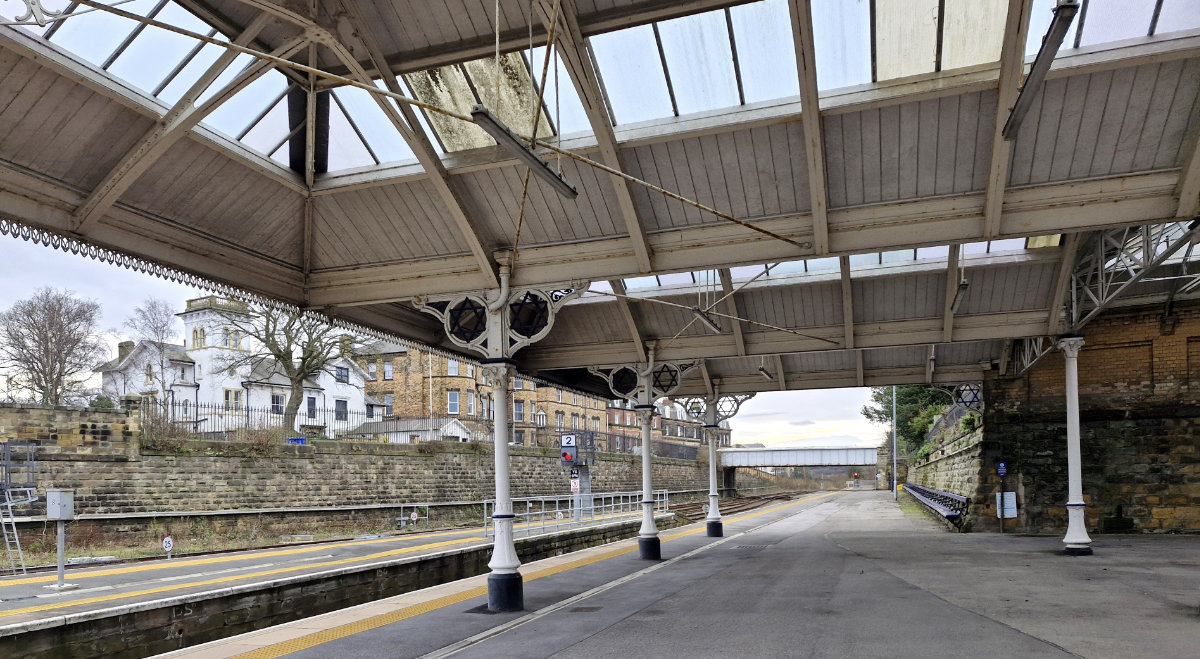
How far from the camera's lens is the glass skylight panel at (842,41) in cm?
866

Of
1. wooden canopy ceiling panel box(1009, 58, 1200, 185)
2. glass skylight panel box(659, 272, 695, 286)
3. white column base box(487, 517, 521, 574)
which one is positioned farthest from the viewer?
glass skylight panel box(659, 272, 695, 286)

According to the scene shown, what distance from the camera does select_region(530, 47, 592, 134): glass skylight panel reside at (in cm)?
951

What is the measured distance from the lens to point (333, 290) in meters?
12.5

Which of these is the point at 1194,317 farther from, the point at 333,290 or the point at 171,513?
the point at 171,513

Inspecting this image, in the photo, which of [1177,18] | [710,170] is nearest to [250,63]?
[710,170]

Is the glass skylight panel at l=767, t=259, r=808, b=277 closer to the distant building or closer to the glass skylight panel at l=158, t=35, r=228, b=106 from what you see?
the glass skylight panel at l=158, t=35, r=228, b=106

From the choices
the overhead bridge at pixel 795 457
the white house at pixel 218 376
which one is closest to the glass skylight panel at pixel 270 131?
the white house at pixel 218 376

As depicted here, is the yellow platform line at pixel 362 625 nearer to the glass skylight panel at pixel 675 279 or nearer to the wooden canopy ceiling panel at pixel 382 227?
the wooden canopy ceiling panel at pixel 382 227

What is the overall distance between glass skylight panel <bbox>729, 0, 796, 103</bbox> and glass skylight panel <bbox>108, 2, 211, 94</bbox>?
5.70 m

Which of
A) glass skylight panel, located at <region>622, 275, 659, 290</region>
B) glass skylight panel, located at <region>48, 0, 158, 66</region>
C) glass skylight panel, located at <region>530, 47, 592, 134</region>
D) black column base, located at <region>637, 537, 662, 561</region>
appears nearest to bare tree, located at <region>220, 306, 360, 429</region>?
glass skylight panel, located at <region>622, 275, 659, 290</region>

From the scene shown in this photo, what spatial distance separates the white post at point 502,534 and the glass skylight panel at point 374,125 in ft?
10.3

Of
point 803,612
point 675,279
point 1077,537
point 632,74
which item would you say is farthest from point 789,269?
point 1077,537

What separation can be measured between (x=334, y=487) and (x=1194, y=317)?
81.2ft

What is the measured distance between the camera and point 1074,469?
15.8 meters
